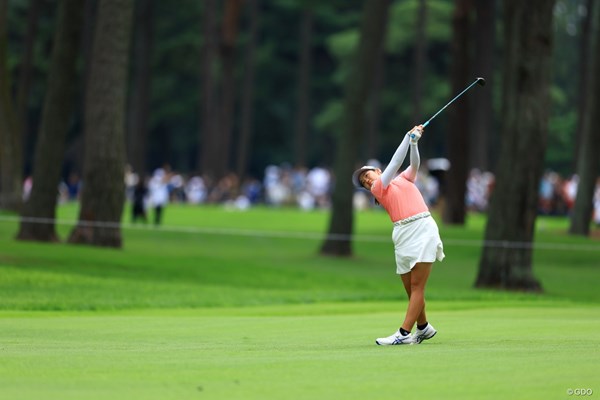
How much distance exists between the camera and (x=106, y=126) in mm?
34000

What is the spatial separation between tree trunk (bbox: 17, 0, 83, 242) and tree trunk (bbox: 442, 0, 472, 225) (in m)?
17.4

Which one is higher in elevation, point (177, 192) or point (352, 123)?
point (352, 123)

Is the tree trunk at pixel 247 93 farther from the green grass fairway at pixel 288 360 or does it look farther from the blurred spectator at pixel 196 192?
the green grass fairway at pixel 288 360

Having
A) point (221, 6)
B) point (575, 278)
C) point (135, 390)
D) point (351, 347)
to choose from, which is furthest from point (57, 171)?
point (221, 6)

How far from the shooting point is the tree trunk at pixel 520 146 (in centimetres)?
2920

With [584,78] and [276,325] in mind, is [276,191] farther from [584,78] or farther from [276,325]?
[276,325]

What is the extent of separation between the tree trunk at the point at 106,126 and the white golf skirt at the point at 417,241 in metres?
20.1

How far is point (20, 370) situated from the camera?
38.7ft

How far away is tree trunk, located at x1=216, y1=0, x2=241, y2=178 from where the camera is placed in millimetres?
69250

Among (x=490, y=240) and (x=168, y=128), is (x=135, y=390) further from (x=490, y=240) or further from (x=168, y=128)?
(x=168, y=128)

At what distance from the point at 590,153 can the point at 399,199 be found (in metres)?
29.0

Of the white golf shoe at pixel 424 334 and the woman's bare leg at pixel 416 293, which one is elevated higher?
the woman's bare leg at pixel 416 293

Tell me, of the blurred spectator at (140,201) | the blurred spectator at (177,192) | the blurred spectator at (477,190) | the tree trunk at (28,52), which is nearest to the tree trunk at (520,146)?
the blurred spectator at (140,201)

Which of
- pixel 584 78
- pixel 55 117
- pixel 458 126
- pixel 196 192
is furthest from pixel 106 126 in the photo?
pixel 196 192
